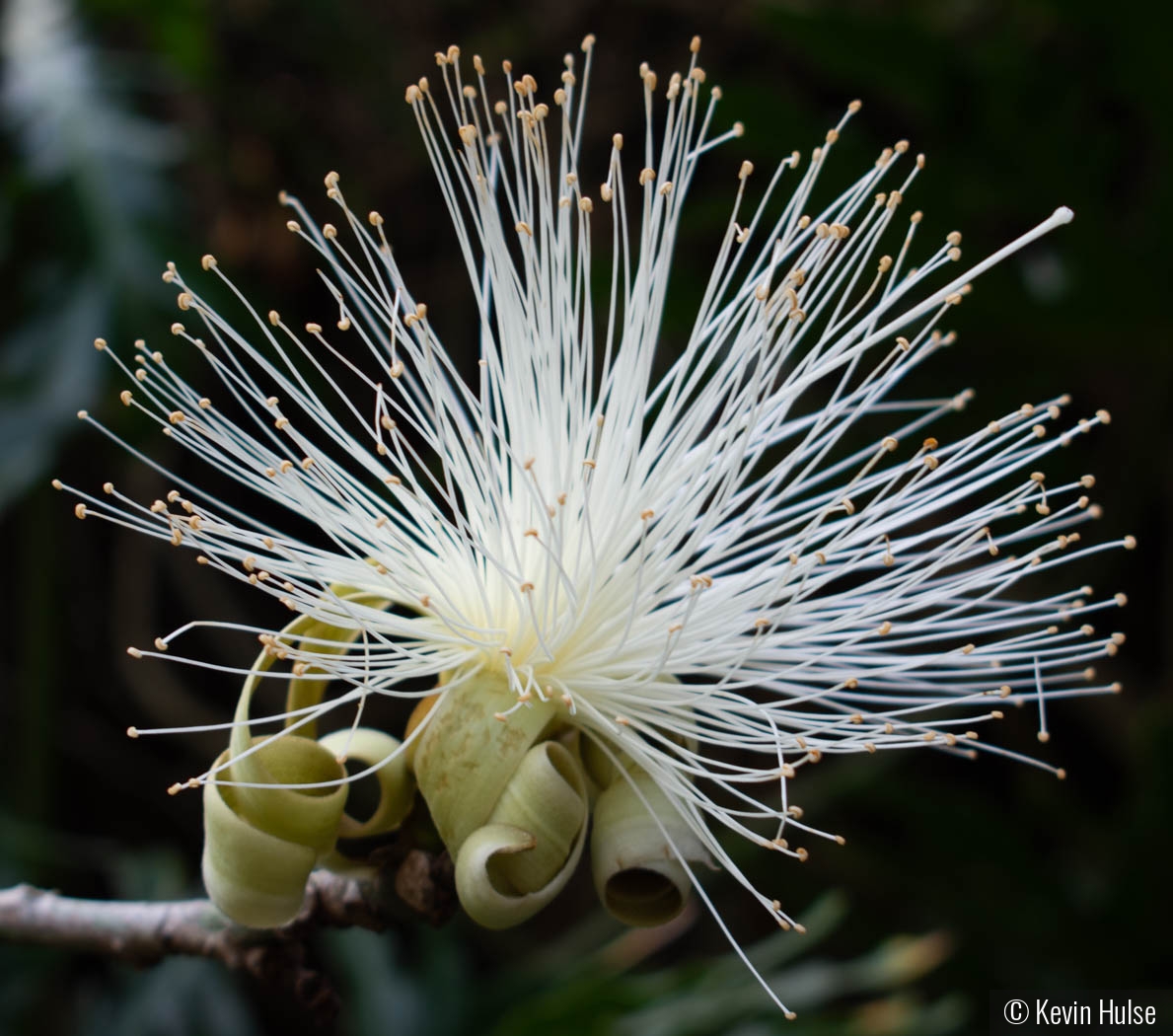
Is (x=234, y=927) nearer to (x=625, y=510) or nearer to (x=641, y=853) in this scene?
(x=641, y=853)

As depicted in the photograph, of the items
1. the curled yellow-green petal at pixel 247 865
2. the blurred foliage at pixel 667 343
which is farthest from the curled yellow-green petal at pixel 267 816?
the blurred foliage at pixel 667 343

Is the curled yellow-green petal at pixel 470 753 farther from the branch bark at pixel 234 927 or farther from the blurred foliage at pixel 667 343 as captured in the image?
the blurred foliage at pixel 667 343

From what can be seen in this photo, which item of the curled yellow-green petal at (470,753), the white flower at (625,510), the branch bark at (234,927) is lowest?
the branch bark at (234,927)

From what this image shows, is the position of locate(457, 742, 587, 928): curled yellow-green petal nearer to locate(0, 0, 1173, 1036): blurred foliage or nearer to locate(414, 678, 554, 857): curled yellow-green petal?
locate(414, 678, 554, 857): curled yellow-green petal

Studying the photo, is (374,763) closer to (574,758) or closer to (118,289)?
(574,758)

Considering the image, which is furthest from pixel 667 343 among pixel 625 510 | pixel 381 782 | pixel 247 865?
pixel 247 865
